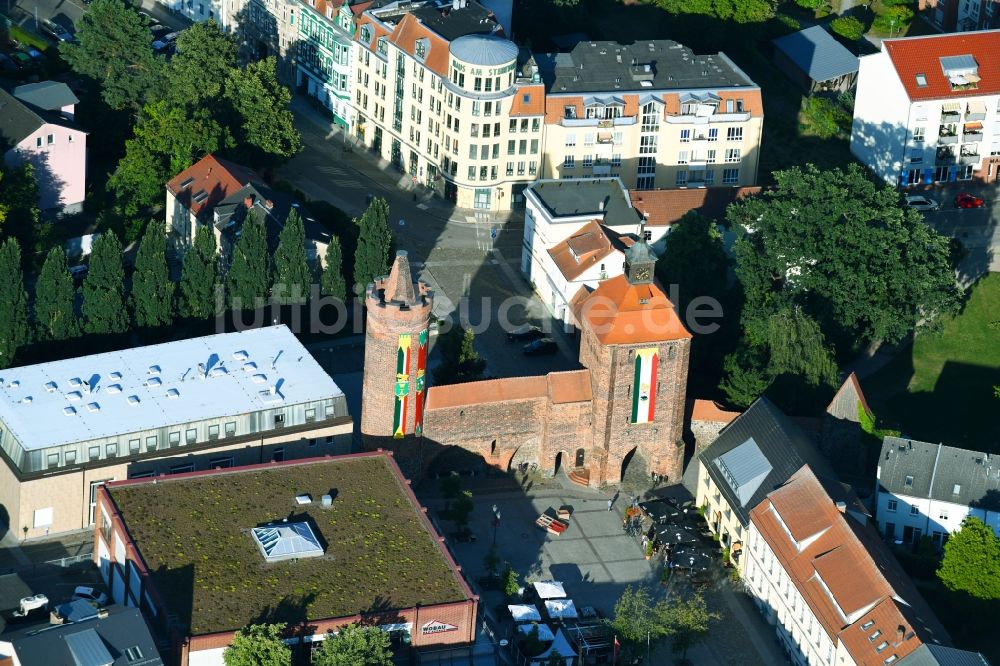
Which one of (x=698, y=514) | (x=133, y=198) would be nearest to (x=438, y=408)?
(x=698, y=514)

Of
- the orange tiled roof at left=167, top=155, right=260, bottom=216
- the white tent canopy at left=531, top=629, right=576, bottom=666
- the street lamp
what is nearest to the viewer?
the white tent canopy at left=531, top=629, right=576, bottom=666

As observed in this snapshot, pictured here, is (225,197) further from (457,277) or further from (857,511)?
(857,511)

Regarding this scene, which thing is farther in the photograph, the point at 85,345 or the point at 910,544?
the point at 85,345

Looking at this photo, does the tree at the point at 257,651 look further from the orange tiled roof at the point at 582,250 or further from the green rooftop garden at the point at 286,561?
the orange tiled roof at the point at 582,250

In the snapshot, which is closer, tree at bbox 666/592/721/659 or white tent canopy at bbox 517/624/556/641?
tree at bbox 666/592/721/659

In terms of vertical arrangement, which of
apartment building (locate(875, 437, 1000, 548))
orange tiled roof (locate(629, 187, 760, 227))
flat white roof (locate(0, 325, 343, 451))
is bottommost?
apartment building (locate(875, 437, 1000, 548))

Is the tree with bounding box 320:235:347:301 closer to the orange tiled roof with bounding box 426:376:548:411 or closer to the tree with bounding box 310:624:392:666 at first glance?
the orange tiled roof with bounding box 426:376:548:411

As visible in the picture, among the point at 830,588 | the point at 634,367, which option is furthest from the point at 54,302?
the point at 830,588

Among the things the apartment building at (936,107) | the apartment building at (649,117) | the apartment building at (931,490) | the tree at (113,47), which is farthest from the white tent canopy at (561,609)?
the tree at (113,47)

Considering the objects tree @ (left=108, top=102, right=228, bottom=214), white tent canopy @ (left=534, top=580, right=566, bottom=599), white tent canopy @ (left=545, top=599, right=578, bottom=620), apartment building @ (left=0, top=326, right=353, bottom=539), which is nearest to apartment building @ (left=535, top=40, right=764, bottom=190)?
tree @ (left=108, top=102, right=228, bottom=214)
